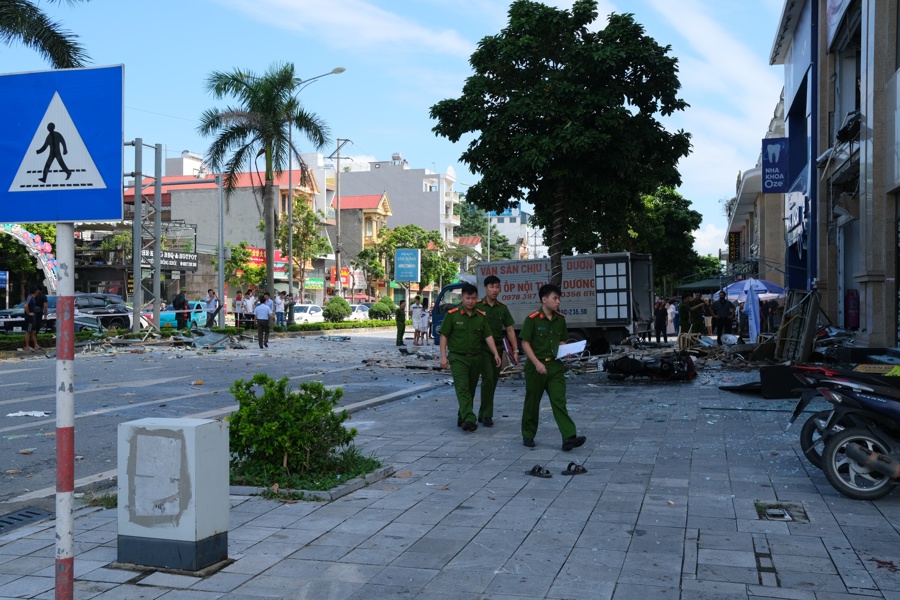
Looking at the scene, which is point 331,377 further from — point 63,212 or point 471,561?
point 63,212

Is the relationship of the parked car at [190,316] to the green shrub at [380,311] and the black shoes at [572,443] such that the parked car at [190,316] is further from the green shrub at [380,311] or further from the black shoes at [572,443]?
the black shoes at [572,443]

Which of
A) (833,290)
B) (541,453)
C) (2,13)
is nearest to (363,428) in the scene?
(541,453)

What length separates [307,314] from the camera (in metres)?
46.5

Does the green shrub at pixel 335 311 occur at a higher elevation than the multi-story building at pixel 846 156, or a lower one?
lower

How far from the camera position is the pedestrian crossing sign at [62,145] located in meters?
3.56

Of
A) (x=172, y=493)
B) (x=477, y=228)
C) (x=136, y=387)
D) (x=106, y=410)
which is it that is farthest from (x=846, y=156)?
(x=477, y=228)

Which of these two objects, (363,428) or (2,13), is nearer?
(363,428)

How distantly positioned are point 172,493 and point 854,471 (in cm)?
483

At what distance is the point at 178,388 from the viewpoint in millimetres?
14609

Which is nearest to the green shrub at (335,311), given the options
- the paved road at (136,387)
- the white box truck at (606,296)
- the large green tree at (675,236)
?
the large green tree at (675,236)

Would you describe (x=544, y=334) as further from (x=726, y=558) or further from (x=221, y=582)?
(x=221, y=582)

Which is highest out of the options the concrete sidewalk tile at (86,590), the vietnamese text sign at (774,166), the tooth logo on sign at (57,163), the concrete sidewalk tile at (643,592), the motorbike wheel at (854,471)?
the vietnamese text sign at (774,166)

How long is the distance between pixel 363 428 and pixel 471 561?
221 inches

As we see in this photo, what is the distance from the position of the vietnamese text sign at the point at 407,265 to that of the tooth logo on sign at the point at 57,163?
221 ft
